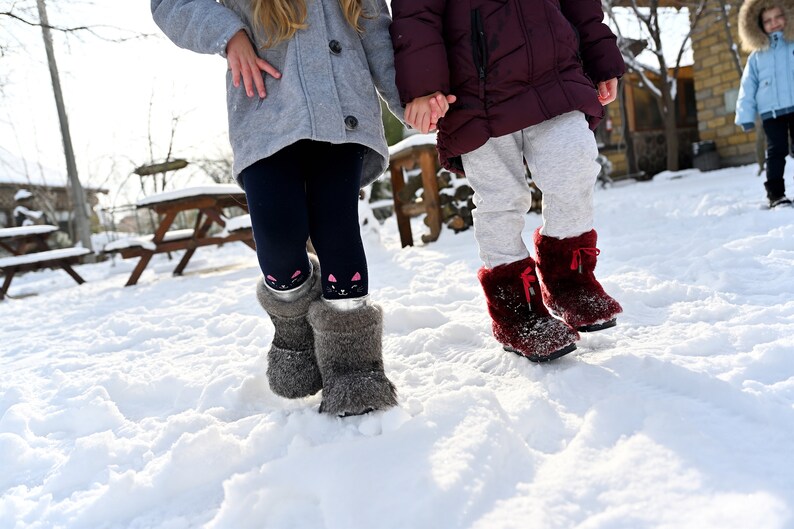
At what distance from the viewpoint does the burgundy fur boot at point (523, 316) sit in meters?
1.25

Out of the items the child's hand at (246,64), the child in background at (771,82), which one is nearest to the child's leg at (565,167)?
the child's hand at (246,64)

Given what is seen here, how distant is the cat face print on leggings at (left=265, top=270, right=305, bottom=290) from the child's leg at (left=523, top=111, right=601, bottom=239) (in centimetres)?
64

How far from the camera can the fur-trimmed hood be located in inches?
132

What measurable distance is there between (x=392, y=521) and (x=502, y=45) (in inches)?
42.8

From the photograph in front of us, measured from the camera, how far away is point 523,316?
1350mm

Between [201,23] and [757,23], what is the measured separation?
12.9ft

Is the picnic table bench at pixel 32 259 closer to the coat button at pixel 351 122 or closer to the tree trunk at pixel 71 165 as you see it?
the tree trunk at pixel 71 165

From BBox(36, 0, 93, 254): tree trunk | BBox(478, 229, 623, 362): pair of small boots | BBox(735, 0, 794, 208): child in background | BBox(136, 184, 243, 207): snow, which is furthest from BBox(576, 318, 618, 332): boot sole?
BBox(36, 0, 93, 254): tree trunk

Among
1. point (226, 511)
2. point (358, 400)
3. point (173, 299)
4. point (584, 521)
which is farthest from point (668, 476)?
point (173, 299)

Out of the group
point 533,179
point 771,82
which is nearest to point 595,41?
point 533,179

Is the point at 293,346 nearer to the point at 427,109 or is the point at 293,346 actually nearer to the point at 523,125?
the point at 427,109

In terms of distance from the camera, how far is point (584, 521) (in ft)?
2.29

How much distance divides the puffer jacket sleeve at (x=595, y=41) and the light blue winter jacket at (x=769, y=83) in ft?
9.18

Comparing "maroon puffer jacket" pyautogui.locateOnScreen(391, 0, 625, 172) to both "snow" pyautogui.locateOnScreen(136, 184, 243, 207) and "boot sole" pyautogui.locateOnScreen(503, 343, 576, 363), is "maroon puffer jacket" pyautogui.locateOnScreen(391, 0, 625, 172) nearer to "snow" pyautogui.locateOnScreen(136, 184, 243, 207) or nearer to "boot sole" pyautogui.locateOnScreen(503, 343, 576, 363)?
"boot sole" pyautogui.locateOnScreen(503, 343, 576, 363)
